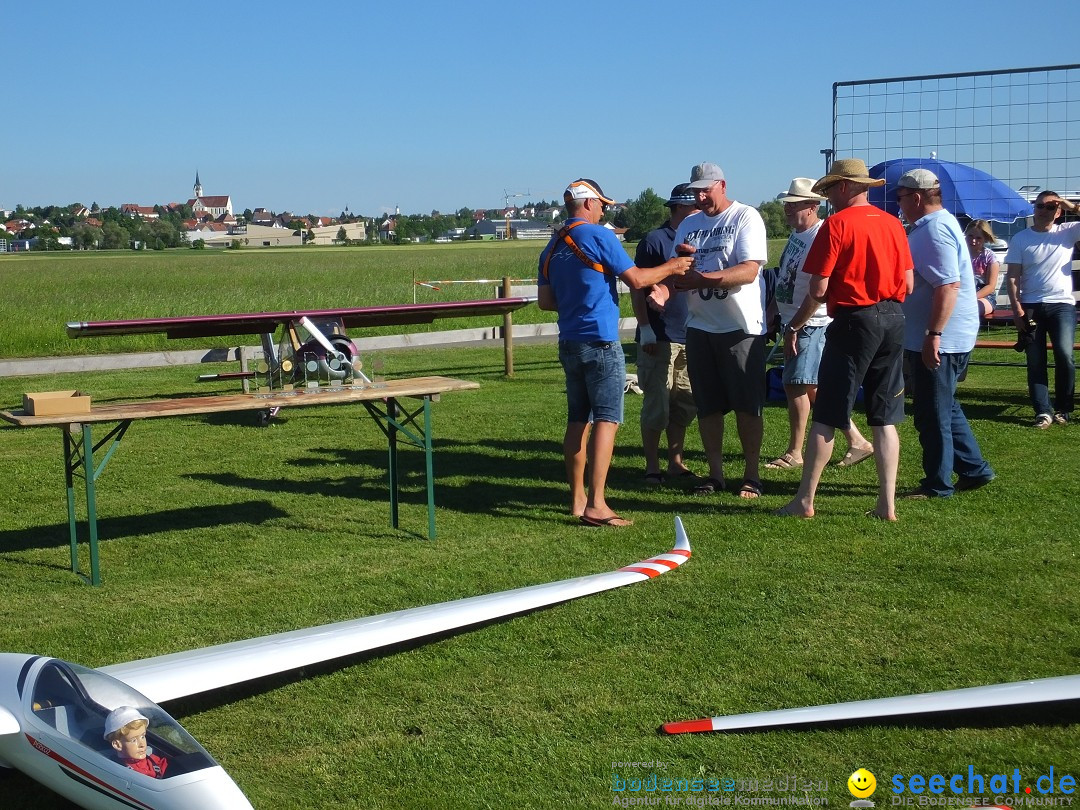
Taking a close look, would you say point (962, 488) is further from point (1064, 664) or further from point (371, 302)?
point (371, 302)

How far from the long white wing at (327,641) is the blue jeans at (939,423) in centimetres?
237

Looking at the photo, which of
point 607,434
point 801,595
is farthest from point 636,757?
point 607,434

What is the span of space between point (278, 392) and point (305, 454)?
294 centimetres

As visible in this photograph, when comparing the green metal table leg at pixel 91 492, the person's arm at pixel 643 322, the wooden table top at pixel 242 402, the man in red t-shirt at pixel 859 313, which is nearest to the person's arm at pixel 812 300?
the man in red t-shirt at pixel 859 313

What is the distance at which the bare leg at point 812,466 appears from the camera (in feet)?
20.3

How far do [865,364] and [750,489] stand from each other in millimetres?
1327

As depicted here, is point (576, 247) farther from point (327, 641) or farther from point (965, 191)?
point (965, 191)

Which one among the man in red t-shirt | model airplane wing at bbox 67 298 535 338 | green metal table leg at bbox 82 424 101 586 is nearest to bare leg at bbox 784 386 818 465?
the man in red t-shirt

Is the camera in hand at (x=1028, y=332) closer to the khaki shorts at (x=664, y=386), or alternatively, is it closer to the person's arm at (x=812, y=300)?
the khaki shorts at (x=664, y=386)

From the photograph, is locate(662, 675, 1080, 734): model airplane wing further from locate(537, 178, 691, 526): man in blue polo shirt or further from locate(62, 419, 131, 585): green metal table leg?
locate(62, 419, 131, 585): green metal table leg

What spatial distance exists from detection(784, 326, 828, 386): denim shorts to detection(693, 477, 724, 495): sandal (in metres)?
0.85

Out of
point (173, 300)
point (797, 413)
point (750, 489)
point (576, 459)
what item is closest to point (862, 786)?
point (576, 459)

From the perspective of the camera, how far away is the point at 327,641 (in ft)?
14.1

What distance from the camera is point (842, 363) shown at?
6.09 m
